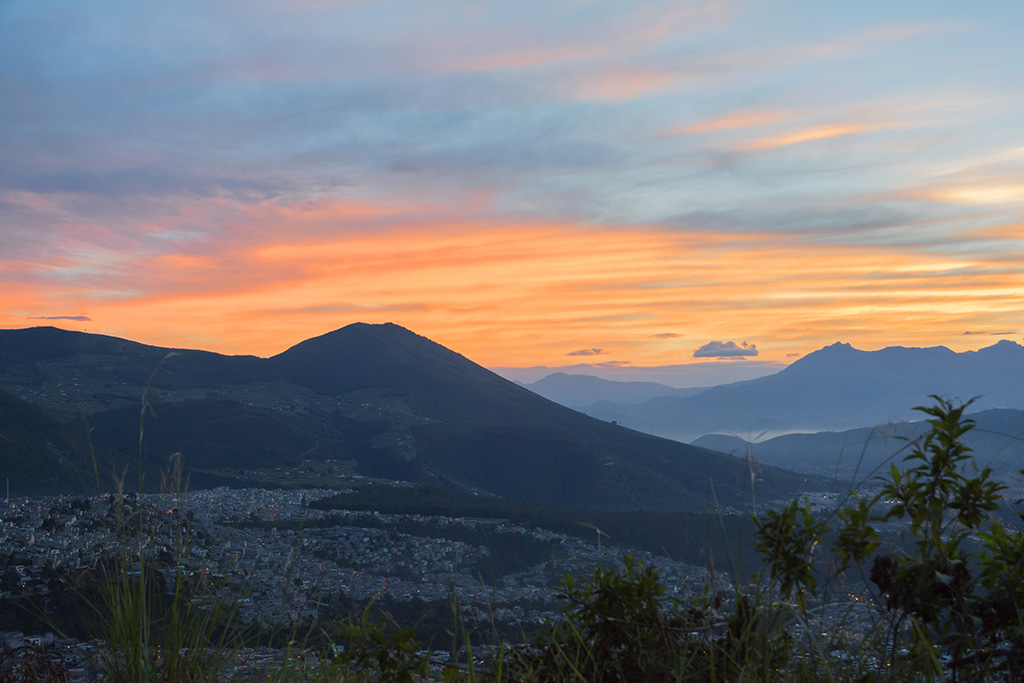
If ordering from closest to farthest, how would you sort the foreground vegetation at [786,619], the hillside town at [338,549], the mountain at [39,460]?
the foreground vegetation at [786,619] < the hillside town at [338,549] < the mountain at [39,460]

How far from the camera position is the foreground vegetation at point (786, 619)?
3527mm

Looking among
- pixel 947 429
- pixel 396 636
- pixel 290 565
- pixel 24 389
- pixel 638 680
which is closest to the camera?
pixel 396 636

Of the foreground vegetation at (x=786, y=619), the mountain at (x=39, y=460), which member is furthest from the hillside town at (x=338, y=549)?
the foreground vegetation at (x=786, y=619)

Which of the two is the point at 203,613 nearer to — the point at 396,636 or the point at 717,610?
the point at 396,636

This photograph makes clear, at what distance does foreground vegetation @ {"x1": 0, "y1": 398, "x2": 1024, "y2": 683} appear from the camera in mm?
3527

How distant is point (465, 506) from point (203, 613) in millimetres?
131960

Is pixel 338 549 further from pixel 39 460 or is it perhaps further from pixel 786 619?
pixel 786 619

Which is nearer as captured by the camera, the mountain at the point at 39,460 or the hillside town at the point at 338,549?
the hillside town at the point at 338,549

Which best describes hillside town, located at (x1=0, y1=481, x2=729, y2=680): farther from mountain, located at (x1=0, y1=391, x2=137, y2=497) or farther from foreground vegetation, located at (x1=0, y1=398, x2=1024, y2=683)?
foreground vegetation, located at (x1=0, y1=398, x2=1024, y2=683)


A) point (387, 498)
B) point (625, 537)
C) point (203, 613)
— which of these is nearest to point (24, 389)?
point (387, 498)

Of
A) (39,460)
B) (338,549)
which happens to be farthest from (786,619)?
(39,460)

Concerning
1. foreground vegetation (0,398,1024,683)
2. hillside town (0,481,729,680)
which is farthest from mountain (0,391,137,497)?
foreground vegetation (0,398,1024,683)

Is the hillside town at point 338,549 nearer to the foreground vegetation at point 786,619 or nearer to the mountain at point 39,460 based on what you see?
the mountain at point 39,460

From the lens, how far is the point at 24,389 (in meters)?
199
